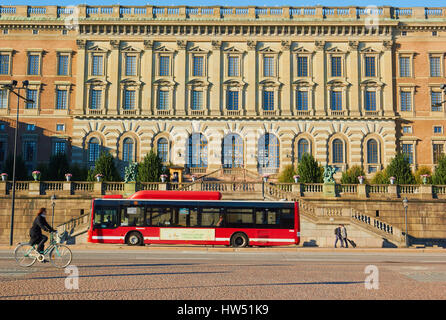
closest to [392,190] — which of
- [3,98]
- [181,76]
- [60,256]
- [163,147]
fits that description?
[163,147]

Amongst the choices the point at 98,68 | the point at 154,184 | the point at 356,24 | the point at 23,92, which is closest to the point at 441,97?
the point at 356,24

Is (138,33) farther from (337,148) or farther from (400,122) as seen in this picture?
(400,122)

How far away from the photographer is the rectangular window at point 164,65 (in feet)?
192

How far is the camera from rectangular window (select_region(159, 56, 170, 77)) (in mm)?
58628

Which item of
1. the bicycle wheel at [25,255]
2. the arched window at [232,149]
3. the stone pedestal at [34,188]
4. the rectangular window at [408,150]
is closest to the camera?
the bicycle wheel at [25,255]

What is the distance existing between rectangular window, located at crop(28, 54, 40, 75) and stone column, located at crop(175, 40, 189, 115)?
1748 cm

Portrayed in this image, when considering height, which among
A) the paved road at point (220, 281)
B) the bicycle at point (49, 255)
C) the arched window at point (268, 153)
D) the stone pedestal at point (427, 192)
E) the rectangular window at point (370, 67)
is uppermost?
the rectangular window at point (370, 67)

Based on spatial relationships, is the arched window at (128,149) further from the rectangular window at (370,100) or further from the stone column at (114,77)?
the rectangular window at (370,100)

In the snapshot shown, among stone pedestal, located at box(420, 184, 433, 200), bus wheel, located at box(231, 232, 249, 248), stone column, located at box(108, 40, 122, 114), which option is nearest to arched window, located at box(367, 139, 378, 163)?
stone pedestal, located at box(420, 184, 433, 200)

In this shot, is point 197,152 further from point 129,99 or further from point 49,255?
point 49,255

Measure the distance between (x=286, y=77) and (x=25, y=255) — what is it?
46.3 m

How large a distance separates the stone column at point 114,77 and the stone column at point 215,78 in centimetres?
1141

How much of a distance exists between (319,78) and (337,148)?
8.95 meters

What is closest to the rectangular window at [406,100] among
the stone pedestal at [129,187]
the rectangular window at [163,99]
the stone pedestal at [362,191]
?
the stone pedestal at [362,191]
